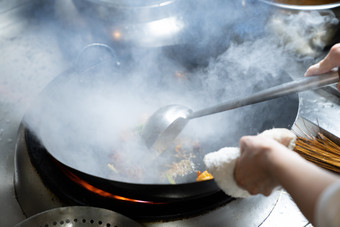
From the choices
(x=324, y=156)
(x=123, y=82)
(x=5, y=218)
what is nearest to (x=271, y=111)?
(x=324, y=156)

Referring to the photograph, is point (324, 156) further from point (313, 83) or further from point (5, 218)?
point (5, 218)

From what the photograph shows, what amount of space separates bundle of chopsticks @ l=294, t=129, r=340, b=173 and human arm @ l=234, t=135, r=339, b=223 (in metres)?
1.03

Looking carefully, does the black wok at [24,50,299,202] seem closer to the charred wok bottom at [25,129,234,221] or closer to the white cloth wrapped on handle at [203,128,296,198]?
the charred wok bottom at [25,129,234,221]

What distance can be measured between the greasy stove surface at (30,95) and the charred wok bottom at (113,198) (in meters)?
0.05

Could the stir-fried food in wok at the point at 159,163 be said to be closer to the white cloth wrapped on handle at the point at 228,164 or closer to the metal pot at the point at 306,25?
the white cloth wrapped on handle at the point at 228,164

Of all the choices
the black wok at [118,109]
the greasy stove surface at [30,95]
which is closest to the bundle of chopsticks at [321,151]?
the greasy stove surface at [30,95]

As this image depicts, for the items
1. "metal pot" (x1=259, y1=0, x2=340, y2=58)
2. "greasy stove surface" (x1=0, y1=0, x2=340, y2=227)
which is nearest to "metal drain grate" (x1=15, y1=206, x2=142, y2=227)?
"greasy stove surface" (x1=0, y1=0, x2=340, y2=227)

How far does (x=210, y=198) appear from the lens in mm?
1624

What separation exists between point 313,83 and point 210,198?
2.70 ft

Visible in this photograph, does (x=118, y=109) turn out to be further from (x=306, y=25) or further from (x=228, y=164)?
(x=306, y=25)

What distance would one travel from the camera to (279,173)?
31.4 inches

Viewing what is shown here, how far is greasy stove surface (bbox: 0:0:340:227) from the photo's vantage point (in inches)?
63.9

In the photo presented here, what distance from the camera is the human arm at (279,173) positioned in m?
0.71

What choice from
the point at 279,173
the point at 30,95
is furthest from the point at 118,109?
the point at 279,173
